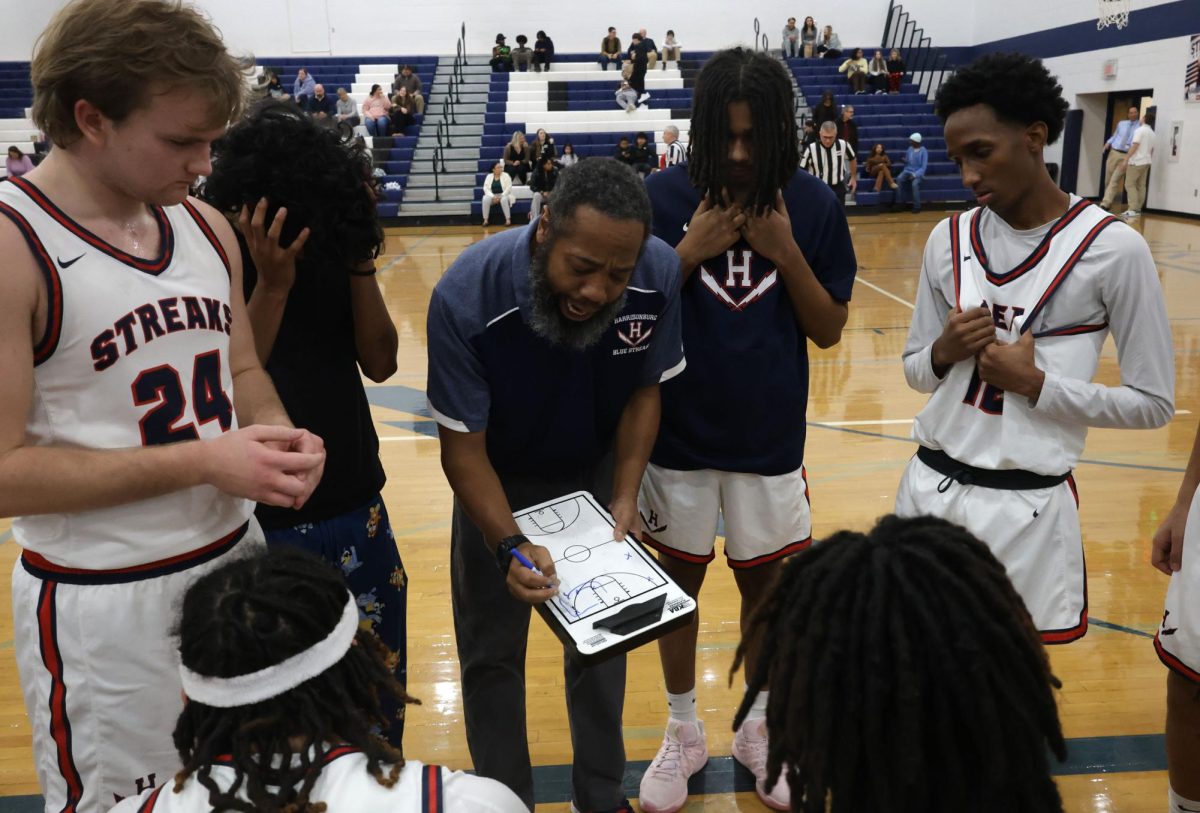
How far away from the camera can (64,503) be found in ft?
4.57

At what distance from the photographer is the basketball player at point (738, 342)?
7.17 feet

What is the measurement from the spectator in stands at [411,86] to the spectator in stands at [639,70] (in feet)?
15.2

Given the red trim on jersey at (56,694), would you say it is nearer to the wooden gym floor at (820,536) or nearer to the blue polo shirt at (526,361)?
the blue polo shirt at (526,361)

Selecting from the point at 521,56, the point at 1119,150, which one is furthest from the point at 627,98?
the point at 1119,150

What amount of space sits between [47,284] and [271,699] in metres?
0.69

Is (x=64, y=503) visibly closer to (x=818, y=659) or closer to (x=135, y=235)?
(x=135, y=235)

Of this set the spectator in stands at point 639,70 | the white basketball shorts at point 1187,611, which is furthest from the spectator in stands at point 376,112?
the white basketball shorts at point 1187,611

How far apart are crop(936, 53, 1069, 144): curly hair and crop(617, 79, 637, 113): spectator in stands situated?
749 inches

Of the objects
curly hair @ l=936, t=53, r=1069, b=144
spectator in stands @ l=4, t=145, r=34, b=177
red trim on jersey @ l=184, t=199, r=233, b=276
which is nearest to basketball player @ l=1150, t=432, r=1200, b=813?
curly hair @ l=936, t=53, r=1069, b=144

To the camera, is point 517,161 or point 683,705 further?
point 517,161

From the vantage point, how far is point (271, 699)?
4.06 ft

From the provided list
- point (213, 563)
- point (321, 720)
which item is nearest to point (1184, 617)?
point (321, 720)

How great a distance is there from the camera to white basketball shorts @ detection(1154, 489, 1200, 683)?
1859 millimetres

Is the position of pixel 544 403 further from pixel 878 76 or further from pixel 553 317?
pixel 878 76
